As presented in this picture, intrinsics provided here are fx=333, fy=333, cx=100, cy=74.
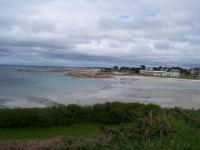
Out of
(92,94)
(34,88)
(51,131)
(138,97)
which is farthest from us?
(34,88)

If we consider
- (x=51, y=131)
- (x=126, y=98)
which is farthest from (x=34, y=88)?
(x=51, y=131)

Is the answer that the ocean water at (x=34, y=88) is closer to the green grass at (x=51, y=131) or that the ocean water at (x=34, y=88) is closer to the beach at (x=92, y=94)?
the beach at (x=92, y=94)

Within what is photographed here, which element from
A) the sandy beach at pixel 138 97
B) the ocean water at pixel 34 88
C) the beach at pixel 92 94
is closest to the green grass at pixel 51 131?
the beach at pixel 92 94

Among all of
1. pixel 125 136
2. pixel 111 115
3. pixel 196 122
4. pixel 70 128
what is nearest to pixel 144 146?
pixel 125 136

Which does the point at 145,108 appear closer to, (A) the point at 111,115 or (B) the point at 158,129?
(A) the point at 111,115

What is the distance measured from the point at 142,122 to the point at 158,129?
2.37ft

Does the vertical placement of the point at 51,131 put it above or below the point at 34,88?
above

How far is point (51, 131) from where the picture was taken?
1595 cm

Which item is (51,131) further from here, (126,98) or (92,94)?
(92,94)

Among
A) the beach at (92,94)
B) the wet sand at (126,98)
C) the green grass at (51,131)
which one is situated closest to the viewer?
the green grass at (51,131)

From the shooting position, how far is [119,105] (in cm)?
1861

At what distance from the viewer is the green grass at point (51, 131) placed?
49.2ft

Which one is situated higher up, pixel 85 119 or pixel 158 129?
pixel 158 129

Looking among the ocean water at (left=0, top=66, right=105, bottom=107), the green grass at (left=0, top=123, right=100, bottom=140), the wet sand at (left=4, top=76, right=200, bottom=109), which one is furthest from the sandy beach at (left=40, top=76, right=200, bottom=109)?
the green grass at (left=0, top=123, right=100, bottom=140)
